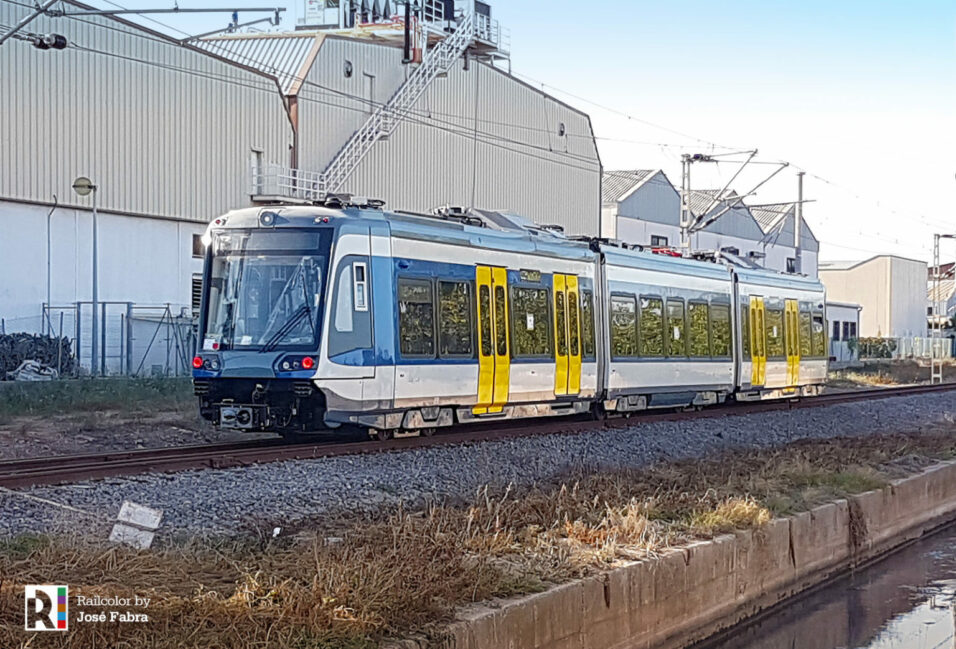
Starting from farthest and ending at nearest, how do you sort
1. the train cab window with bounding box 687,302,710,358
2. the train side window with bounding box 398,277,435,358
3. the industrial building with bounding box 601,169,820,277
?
the industrial building with bounding box 601,169,820,277
the train cab window with bounding box 687,302,710,358
the train side window with bounding box 398,277,435,358

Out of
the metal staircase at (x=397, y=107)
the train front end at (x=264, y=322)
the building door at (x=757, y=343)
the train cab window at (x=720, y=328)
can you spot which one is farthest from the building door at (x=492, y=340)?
the metal staircase at (x=397, y=107)

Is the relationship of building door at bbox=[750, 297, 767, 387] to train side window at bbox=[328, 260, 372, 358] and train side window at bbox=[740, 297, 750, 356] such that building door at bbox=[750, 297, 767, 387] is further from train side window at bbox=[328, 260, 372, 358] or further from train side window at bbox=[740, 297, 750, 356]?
train side window at bbox=[328, 260, 372, 358]

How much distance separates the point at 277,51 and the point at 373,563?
38276 mm

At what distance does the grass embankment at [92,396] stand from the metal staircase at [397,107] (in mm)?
15380

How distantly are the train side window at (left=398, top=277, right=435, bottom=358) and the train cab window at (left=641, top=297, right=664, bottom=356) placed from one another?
A: 692 cm

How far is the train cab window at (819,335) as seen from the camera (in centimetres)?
3284

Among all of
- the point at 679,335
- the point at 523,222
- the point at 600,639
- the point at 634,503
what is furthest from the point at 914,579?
the point at 679,335

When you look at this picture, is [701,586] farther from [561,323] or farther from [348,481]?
[561,323]

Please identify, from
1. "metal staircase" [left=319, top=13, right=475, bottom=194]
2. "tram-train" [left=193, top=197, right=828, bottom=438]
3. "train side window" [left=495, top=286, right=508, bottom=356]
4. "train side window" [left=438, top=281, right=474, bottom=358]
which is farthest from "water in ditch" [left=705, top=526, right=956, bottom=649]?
"metal staircase" [left=319, top=13, right=475, bottom=194]

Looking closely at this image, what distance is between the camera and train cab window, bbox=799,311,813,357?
31891 mm

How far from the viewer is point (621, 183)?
68.5m

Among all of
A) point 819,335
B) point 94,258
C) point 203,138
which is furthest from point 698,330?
point 203,138

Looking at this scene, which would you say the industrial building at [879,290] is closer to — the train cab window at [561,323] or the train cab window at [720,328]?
the train cab window at [720,328]

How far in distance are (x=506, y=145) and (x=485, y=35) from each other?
4.28 m
